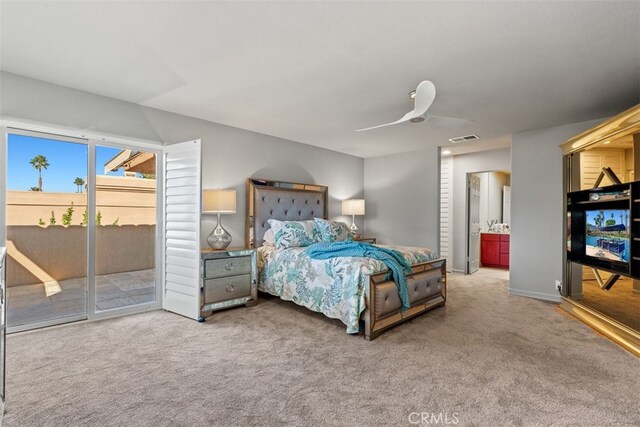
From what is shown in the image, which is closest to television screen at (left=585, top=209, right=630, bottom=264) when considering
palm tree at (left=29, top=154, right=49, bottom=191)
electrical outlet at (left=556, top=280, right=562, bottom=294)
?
electrical outlet at (left=556, top=280, right=562, bottom=294)

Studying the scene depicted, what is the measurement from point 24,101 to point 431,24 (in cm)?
362

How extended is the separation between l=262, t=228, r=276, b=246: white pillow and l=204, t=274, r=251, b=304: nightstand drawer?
609mm

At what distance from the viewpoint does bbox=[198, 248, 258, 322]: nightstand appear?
368 cm

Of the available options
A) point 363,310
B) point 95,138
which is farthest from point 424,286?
point 95,138

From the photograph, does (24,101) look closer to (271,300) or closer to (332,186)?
(271,300)

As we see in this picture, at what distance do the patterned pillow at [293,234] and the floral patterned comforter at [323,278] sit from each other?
0.16 meters

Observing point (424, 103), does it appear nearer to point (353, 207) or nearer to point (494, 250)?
point (353, 207)

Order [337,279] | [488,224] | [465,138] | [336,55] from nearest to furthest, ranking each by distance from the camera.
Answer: [336,55], [337,279], [465,138], [488,224]

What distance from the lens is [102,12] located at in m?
2.05

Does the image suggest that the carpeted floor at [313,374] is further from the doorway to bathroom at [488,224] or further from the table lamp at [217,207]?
the doorway to bathroom at [488,224]

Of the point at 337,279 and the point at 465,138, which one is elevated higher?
the point at 465,138

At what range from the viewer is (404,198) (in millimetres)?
6180

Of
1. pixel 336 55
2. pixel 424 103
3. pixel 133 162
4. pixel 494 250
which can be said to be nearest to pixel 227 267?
pixel 133 162

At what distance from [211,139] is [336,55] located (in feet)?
8.10
